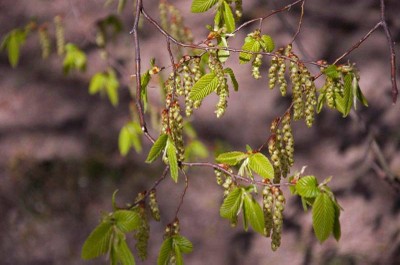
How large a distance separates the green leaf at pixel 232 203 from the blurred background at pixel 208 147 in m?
2.34

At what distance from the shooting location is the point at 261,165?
156 centimetres

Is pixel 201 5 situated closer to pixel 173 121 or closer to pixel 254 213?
pixel 173 121

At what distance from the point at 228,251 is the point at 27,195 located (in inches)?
72.3

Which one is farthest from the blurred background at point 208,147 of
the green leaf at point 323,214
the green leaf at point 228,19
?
the green leaf at point 323,214

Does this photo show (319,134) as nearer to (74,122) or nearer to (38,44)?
(74,122)

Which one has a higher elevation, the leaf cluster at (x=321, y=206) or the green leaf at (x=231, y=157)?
the green leaf at (x=231, y=157)

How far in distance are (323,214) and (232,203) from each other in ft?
0.81

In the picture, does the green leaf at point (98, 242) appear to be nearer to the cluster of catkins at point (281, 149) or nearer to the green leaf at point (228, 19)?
the cluster of catkins at point (281, 149)

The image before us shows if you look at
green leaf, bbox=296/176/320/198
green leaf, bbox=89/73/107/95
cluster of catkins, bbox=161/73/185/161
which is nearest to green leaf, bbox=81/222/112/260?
cluster of catkins, bbox=161/73/185/161

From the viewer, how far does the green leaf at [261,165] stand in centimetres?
154

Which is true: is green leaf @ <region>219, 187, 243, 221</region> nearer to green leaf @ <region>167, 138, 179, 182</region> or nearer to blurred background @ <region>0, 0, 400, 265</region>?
green leaf @ <region>167, 138, 179, 182</region>

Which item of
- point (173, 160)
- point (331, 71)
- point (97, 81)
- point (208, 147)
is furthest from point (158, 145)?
point (208, 147)

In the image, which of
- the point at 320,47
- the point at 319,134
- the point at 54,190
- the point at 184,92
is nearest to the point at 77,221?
the point at 54,190

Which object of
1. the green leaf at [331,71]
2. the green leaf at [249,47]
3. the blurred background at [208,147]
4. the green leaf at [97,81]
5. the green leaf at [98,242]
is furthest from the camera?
the blurred background at [208,147]
